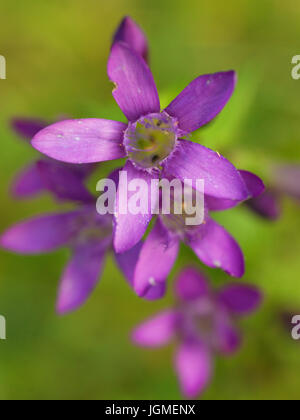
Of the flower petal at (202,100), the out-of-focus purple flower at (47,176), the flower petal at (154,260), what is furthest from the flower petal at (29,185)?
the flower petal at (202,100)

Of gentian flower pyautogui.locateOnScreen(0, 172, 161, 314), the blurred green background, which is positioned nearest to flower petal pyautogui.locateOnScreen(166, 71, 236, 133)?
gentian flower pyautogui.locateOnScreen(0, 172, 161, 314)

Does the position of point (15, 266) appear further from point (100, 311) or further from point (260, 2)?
point (260, 2)

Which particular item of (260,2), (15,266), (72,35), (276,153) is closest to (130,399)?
(15,266)

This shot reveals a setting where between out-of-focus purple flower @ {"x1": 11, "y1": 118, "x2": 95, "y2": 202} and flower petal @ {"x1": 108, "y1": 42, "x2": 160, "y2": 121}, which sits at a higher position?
out-of-focus purple flower @ {"x1": 11, "y1": 118, "x2": 95, "y2": 202}

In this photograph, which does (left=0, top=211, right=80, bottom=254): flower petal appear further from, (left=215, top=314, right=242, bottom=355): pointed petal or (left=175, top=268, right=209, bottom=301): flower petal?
(left=215, top=314, right=242, bottom=355): pointed petal

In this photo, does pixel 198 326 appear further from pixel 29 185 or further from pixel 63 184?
pixel 63 184

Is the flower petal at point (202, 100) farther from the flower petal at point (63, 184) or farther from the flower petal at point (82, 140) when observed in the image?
the flower petal at point (63, 184)
